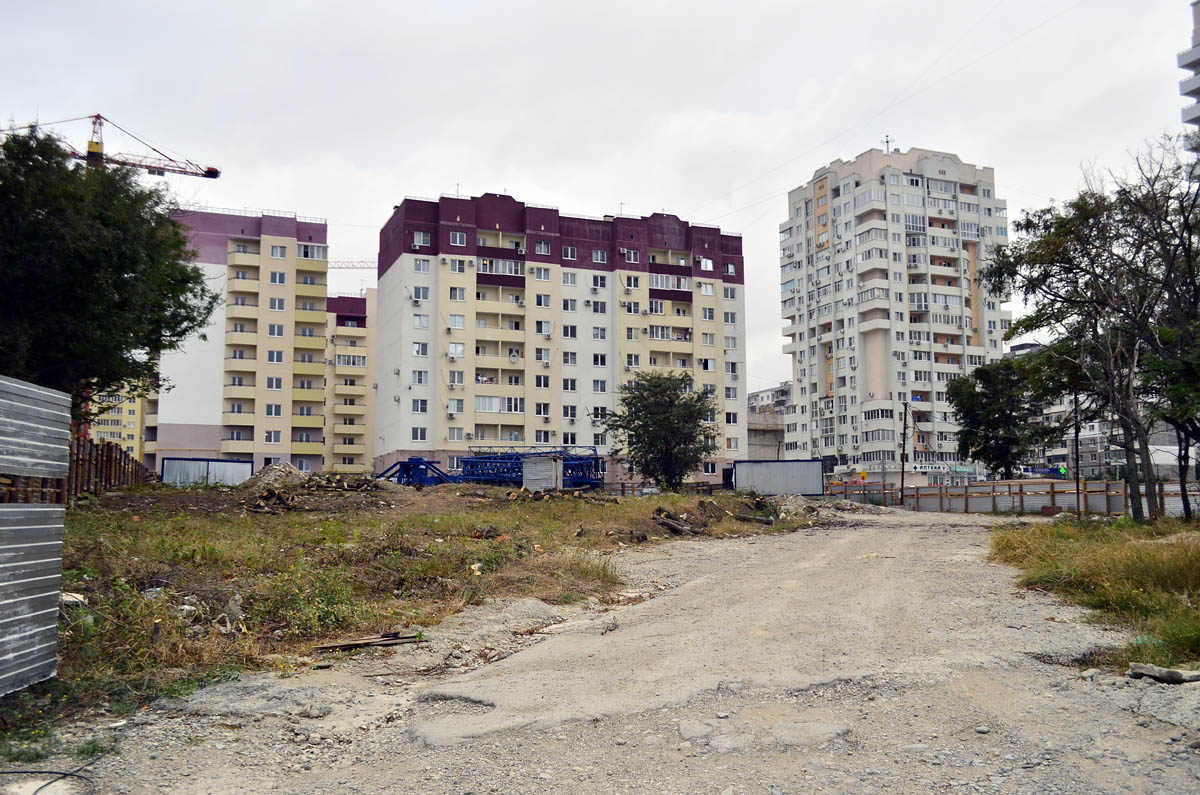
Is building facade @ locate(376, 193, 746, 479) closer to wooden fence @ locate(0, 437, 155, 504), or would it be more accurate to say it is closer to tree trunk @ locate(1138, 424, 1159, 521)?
wooden fence @ locate(0, 437, 155, 504)

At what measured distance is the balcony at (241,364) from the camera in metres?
70.6

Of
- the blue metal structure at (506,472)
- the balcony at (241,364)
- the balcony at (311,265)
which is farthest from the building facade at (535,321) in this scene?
the blue metal structure at (506,472)

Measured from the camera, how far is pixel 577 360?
71.1 m

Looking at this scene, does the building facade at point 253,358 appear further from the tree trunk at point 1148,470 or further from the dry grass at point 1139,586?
the dry grass at point 1139,586

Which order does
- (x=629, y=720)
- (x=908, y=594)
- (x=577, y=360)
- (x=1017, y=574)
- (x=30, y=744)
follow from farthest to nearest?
(x=577, y=360), (x=1017, y=574), (x=908, y=594), (x=629, y=720), (x=30, y=744)

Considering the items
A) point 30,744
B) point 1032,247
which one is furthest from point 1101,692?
point 1032,247

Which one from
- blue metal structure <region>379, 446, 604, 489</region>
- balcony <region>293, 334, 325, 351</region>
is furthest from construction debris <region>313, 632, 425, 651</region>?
balcony <region>293, 334, 325, 351</region>

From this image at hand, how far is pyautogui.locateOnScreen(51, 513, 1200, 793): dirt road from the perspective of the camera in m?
5.71

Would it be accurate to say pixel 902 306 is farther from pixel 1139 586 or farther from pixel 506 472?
pixel 1139 586

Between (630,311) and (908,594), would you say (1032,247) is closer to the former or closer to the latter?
(908,594)

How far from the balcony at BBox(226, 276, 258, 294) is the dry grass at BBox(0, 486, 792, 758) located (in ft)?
164

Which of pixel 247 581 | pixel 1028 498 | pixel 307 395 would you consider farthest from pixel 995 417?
pixel 247 581

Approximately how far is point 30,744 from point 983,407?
59558mm

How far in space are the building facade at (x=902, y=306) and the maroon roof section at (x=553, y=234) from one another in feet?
60.3
